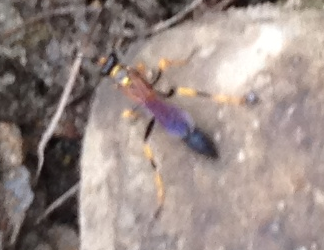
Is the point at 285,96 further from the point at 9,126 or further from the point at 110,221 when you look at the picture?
the point at 9,126

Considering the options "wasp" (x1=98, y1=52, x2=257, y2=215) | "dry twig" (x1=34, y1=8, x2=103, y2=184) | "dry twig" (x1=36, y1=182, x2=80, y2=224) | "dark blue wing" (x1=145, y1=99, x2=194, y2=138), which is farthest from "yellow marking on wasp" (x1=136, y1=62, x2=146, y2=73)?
"dry twig" (x1=36, y1=182, x2=80, y2=224)

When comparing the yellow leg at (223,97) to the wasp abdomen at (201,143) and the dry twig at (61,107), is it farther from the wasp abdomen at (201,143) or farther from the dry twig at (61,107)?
the dry twig at (61,107)

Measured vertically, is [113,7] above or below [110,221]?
above

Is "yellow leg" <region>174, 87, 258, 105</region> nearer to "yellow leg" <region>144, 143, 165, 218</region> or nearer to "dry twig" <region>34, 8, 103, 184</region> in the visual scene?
"yellow leg" <region>144, 143, 165, 218</region>

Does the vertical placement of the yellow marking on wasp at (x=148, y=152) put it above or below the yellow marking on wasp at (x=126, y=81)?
below

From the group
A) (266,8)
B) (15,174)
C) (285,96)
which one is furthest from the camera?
(15,174)

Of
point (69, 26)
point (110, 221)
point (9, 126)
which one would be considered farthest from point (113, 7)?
point (110, 221)

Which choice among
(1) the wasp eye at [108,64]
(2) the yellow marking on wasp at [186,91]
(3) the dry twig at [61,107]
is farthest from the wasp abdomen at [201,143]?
(3) the dry twig at [61,107]

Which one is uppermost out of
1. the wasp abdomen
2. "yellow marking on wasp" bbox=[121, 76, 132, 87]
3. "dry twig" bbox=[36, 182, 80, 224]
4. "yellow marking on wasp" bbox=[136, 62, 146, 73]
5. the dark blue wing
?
"yellow marking on wasp" bbox=[121, 76, 132, 87]
